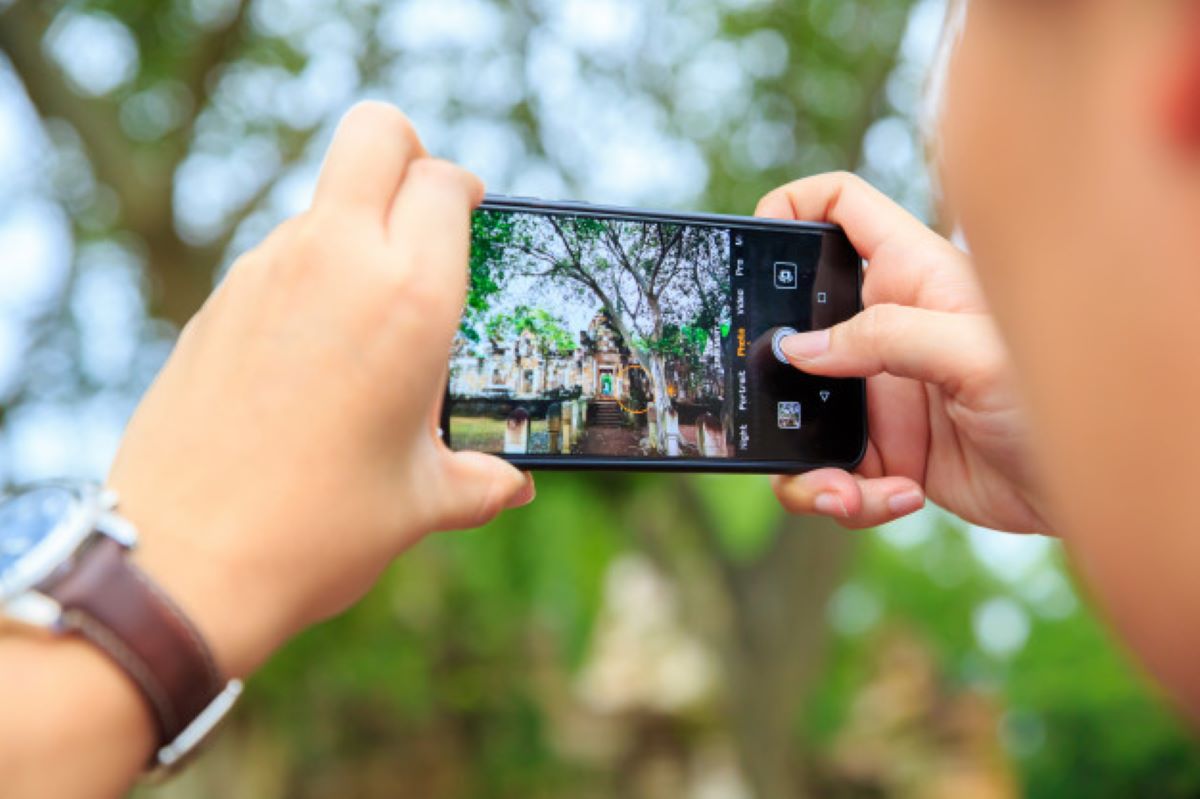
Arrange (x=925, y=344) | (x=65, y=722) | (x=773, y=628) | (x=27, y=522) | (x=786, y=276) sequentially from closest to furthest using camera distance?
(x=65, y=722) < (x=27, y=522) < (x=925, y=344) < (x=786, y=276) < (x=773, y=628)

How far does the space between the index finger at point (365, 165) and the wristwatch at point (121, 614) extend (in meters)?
0.31

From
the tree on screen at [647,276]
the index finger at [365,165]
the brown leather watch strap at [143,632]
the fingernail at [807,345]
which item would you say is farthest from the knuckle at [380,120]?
the fingernail at [807,345]

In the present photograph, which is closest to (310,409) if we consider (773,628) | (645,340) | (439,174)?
(439,174)

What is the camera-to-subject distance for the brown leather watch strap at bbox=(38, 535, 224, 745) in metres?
0.73

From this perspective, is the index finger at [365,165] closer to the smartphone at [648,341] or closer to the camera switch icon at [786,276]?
the smartphone at [648,341]

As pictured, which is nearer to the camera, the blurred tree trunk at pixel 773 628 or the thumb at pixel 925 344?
the thumb at pixel 925 344

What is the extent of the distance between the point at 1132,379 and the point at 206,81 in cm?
521

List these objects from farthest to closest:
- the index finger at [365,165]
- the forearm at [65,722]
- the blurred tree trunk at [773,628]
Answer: the blurred tree trunk at [773,628], the index finger at [365,165], the forearm at [65,722]

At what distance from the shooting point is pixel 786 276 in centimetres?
161

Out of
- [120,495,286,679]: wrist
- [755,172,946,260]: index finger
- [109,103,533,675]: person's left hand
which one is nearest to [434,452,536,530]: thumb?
[109,103,533,675]: person's left hand

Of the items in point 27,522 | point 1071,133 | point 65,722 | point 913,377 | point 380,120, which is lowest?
point 65,722

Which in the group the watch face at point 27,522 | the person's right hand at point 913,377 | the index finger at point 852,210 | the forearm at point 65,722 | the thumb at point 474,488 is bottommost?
the forearm at point 65,722

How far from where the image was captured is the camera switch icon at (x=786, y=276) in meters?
1.60

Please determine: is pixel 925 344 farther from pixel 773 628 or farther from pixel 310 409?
pixel 773 628
